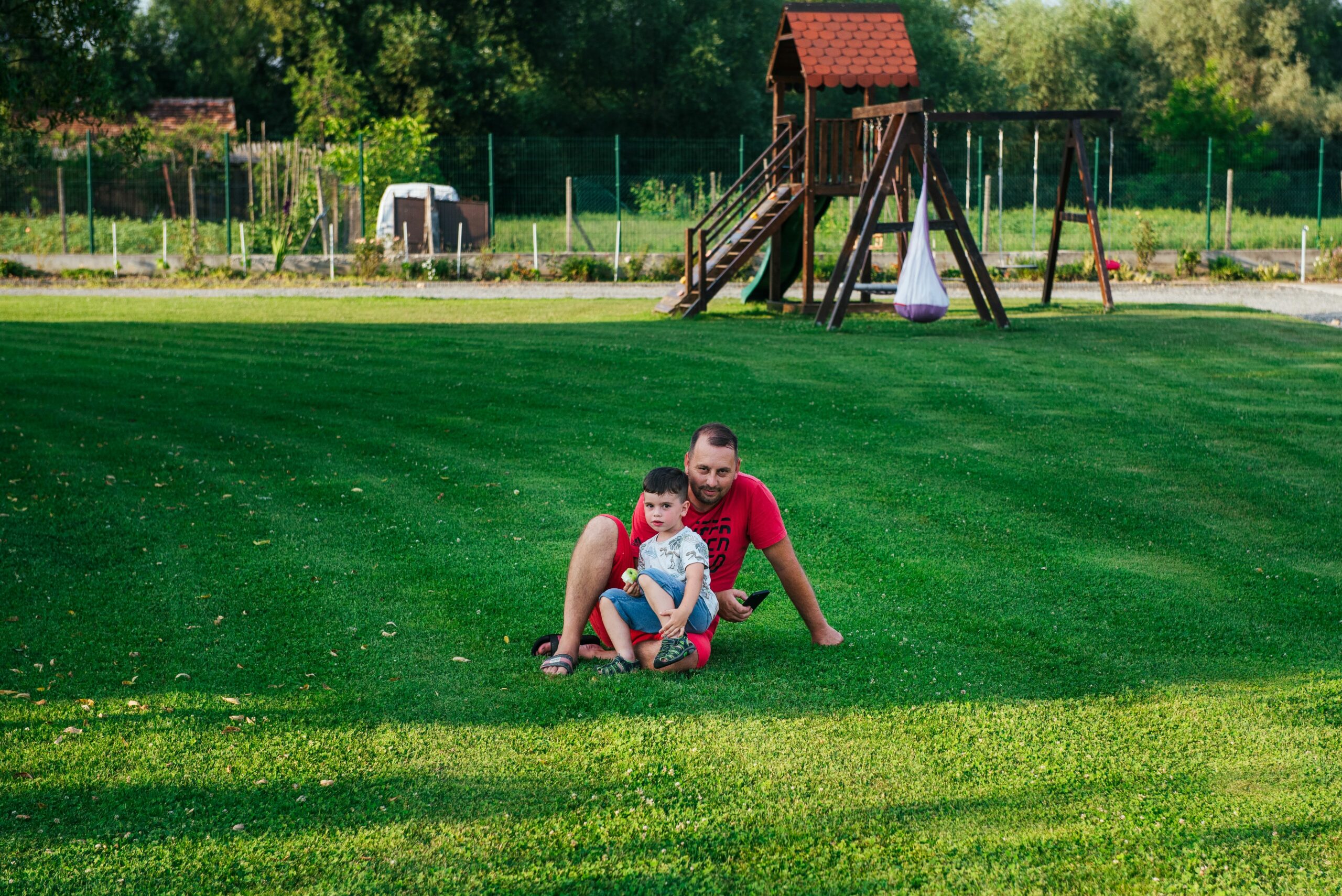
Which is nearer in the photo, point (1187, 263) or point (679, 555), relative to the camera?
point (679, 555)

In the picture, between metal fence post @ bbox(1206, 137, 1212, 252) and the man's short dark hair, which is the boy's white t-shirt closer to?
the man's short dark hair

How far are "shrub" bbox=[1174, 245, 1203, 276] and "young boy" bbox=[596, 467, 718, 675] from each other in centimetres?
2360

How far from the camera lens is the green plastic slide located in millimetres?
19656

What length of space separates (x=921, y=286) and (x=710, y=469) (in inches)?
436

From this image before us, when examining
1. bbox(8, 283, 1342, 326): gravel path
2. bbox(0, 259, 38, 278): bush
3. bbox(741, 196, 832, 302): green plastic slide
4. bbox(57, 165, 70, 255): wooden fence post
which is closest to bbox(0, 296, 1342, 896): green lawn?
bbox(741, 196, 832, 302): green plastic slide

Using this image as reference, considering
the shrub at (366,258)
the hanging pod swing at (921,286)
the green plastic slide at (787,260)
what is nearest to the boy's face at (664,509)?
the hanging pod swing at (921,286)

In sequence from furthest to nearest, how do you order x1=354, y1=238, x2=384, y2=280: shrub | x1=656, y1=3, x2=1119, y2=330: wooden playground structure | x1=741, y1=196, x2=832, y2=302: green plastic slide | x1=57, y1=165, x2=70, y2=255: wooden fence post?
x1=57, y1=165, x2=70, y2=255: wooden fence post
x1=354, y1=238, x2=384, y2=280: shrub
x1=741, y1=196, x2=832, y2=302: green plastic slide
x1=656, y1=3, x2=1119, y2=330: wooden playground structure

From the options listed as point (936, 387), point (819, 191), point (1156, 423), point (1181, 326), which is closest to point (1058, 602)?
point (1156, 423)

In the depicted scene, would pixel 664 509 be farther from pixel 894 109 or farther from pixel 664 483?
pixel 894 109

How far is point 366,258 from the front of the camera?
25.4m

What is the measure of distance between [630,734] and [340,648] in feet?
4.98

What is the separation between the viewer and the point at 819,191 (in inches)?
738

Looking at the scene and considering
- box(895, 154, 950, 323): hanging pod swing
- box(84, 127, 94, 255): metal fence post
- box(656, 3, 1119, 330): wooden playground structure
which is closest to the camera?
box(895, 154, 950, 323): hanging pod swing

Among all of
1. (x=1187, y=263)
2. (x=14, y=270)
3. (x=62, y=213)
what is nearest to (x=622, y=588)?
(x=1187, y=263)
